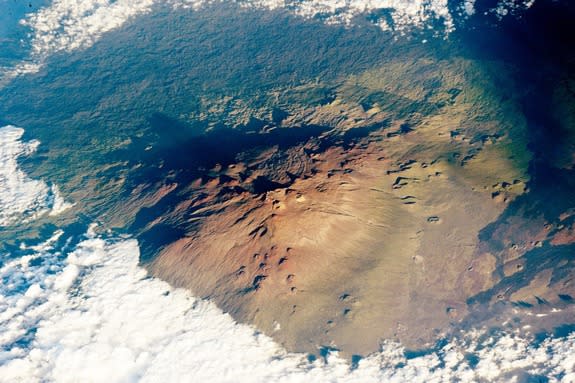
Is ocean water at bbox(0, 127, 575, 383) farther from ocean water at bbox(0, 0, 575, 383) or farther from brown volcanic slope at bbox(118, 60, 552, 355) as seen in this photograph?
brown volcanic slope at bbox(118, 60, 552, 355)

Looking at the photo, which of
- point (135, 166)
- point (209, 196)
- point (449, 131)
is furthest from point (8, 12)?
point (449, 131)

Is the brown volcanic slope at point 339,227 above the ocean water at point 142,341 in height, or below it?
above

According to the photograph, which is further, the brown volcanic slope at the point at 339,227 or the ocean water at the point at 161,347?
the brown volcanic slope at the point at 339,227

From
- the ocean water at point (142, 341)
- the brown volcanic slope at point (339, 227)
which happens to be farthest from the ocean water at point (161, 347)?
the brown volcanic slope at point (339, 227)

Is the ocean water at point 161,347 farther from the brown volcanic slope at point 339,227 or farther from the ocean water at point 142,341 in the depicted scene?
the brown volcanic slope at point 339,227

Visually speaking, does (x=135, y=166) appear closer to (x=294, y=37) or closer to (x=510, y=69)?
(x=294, y=37)

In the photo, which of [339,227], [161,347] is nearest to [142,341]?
[161,347]

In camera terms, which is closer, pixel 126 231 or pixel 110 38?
pixel 126 231
